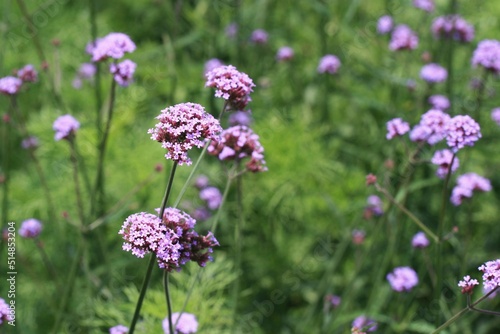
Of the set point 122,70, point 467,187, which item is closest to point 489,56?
point 467,187

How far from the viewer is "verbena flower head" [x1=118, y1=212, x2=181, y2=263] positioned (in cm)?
114

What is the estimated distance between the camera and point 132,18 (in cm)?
398

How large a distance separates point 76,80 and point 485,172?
69.7 inches

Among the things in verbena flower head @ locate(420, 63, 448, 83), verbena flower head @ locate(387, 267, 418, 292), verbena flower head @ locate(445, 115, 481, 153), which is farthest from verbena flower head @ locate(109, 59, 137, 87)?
verbena flower head @ locate(420, 63, 448, 83)

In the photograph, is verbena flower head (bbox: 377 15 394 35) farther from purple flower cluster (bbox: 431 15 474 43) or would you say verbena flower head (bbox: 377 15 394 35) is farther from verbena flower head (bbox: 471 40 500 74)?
verbena flower head (bbox: 471 40 500 74)

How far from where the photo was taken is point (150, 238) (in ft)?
3.73

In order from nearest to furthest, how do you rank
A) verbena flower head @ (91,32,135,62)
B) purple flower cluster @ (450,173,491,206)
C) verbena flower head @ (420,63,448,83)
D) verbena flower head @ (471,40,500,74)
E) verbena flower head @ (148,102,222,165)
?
1. verbena flower head @ (148,102,222,165)
2. verbena flower head @ (91,32,135,62)
3. purple flower cluster @ (450,173,491,206)
4. verbena flower head @ (471,40,500,74)
5. verbena flower head @ (420,63,448,83)

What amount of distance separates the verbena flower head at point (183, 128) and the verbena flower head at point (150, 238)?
0.11 m

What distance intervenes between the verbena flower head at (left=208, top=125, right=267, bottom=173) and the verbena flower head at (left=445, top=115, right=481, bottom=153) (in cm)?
41

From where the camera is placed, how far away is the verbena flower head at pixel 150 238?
44.9 inches

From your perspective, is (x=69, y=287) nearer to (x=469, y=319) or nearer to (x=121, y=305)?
(x=121, y=305)

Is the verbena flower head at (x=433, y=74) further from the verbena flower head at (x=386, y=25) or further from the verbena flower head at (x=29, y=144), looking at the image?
the verbena flower head at (x=29, y=144)

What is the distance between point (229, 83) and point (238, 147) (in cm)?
31

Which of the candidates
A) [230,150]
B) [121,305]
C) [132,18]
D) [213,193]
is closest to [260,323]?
[213,193]
